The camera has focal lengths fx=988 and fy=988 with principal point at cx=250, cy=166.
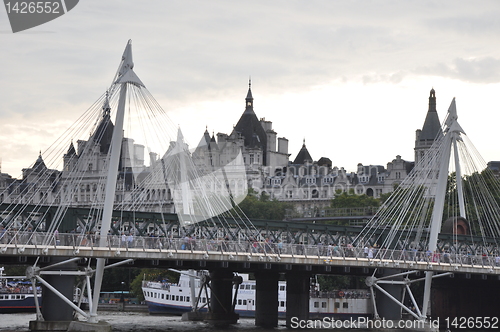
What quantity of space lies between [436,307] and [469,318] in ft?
19.8

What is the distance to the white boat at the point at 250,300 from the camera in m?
119

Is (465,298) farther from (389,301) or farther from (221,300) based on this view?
(221,300)

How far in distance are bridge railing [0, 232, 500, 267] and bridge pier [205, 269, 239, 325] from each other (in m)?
20.1

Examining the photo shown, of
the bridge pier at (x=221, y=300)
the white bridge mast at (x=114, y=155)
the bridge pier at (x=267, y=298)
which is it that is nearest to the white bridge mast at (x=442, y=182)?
the bridge pier at (x=267, y=298)

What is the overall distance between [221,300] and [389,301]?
21.5 m

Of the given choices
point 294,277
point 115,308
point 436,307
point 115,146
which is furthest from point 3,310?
point 115,146

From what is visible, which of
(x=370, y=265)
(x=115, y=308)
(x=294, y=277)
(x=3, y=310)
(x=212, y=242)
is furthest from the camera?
(x=115, y=308)

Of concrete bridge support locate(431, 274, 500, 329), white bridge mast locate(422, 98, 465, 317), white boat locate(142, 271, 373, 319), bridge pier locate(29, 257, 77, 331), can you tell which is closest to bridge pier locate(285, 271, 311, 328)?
white bridge mast locate(422, 98, 465, 317)

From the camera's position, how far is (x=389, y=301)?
83.6 metres

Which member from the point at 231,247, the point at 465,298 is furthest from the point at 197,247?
the point at 465,298

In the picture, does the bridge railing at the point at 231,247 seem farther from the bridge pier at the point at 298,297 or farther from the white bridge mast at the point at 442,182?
the bridge pier at the point at 298,297

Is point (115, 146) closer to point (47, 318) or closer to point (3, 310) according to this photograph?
point (47, 318)

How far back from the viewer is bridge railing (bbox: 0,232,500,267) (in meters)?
65.5

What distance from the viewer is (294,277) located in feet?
302
